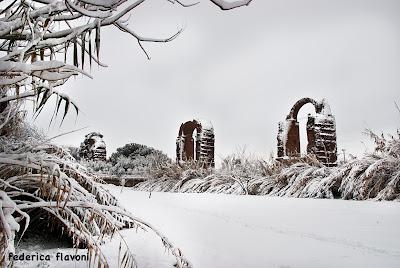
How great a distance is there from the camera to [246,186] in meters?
4.50

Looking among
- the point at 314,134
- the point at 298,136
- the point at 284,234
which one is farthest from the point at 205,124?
the point at 284,234

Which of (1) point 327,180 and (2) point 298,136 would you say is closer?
(1) point 327,180

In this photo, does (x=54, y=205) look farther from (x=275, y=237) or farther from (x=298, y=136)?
(x=298, y=136)

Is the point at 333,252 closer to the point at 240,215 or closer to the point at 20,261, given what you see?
the point at 240,215

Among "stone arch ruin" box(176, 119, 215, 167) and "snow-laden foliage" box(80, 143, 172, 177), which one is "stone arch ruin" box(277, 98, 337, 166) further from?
"snow-laden foliage" box(80, 143, 172, 177)

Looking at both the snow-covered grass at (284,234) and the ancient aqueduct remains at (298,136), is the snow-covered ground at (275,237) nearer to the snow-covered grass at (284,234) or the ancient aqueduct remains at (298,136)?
the snow-covered grass at (284,234)

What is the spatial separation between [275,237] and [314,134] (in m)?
4.48

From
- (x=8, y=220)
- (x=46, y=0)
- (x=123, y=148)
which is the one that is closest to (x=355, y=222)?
(x=8, y=220)

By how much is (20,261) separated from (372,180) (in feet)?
9.04

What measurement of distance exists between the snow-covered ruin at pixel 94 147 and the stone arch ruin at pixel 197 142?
305 centimetres

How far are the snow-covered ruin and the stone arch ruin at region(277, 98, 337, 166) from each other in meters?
6.24

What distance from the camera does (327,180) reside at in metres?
3.49

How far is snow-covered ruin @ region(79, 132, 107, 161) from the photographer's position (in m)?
10.9

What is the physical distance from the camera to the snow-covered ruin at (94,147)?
431 inches
